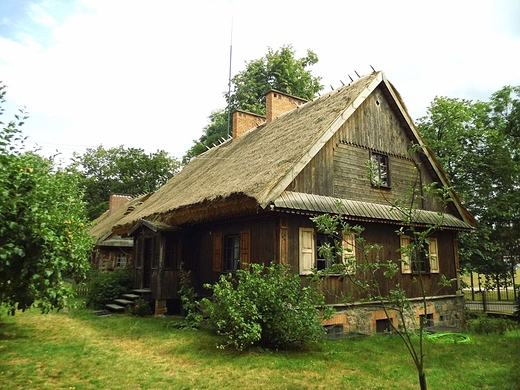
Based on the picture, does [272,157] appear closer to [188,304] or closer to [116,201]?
[188,304]

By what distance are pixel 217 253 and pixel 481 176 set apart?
44.2 feet

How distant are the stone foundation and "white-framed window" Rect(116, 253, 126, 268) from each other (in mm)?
20094

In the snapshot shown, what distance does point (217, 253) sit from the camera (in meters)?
12.7

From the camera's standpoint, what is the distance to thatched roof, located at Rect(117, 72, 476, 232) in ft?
32.9

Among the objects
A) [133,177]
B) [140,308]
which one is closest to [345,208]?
[140,308]

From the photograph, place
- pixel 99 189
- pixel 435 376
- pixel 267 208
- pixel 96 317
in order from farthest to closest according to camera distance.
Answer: pixel 99 189
pixel 96 317
pixel 267 208
pixel 435 376

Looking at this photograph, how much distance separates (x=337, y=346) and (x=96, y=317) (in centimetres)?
785

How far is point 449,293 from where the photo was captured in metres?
13.9

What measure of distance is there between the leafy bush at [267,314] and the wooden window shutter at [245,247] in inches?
94.0

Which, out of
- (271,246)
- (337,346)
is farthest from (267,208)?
(337,346)

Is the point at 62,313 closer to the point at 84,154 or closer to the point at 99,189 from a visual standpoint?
the point at 99,189

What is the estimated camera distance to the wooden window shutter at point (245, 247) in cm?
1113

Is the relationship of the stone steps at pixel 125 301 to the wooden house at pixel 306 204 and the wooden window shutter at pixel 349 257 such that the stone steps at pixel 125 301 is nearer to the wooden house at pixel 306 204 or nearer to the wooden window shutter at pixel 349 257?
the wooden house at pixel 306 204

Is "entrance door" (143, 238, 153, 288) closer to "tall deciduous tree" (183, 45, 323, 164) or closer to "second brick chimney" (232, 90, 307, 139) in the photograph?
"second brick chimney" (232, 90, 307, 139)
